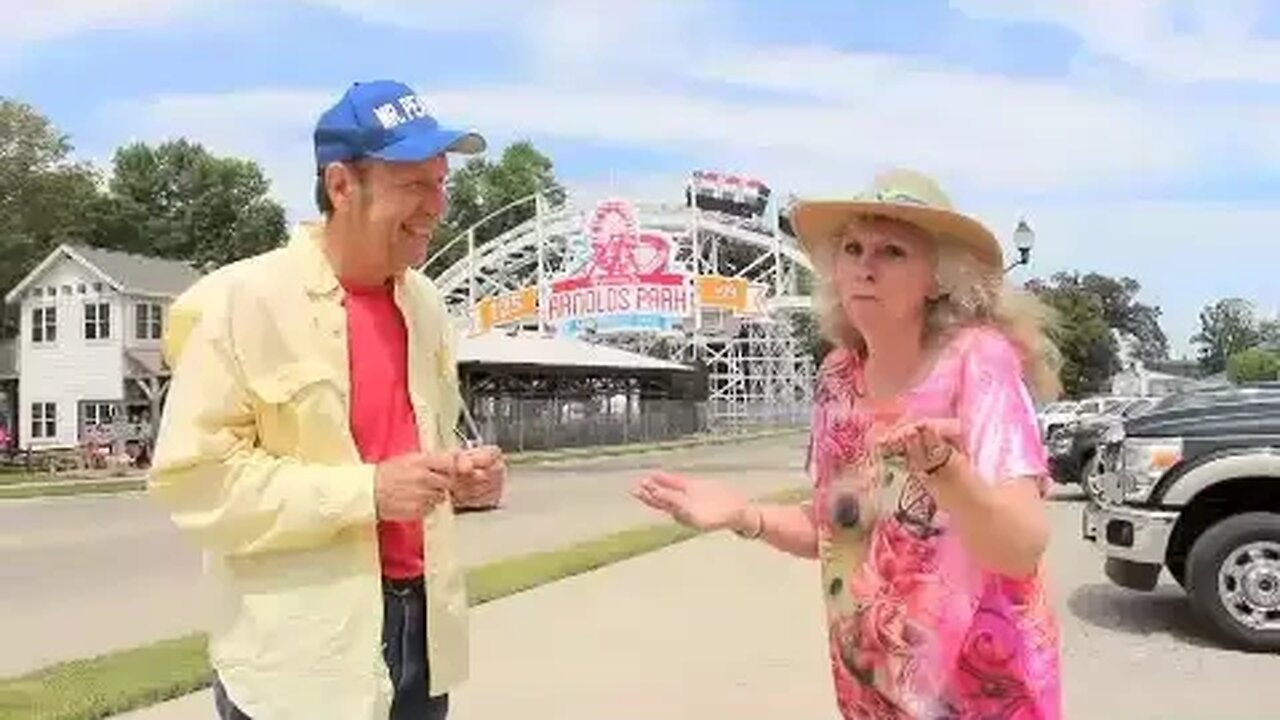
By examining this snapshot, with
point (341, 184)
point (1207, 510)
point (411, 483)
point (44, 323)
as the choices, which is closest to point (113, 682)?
point (341, 184)

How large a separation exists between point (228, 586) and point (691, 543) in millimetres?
12846

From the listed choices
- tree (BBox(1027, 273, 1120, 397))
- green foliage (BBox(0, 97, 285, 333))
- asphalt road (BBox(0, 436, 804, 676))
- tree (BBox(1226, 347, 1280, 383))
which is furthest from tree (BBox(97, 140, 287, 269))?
asphalt road (BBox(0, 436, 804, 676))

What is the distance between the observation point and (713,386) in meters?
80.1

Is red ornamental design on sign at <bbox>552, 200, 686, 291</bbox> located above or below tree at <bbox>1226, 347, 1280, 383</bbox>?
above

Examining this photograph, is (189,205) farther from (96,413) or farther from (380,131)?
(380,131)

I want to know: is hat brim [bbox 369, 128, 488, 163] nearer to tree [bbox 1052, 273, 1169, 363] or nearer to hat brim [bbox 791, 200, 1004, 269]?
hat brim [bbox 791, 200, 1004, 269]

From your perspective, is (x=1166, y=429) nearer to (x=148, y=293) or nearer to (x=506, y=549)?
(x=506, y=549)

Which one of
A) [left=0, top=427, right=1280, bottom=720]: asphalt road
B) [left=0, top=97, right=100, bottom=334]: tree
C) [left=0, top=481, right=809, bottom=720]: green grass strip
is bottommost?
[left=0, top=427, right=1280, bottom=720]: asphalt road

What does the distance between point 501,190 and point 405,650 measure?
351ft

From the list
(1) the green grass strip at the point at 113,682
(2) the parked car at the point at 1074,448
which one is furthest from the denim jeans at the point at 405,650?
(2) the parked car at the point at 1074,448

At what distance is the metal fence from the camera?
→ 48594mm

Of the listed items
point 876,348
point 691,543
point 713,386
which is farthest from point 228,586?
point 713,386

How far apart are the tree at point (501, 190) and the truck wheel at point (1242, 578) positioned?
316 feet

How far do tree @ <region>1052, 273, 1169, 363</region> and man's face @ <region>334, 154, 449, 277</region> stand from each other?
3183 inches
